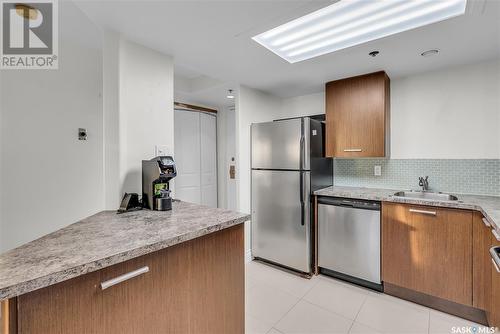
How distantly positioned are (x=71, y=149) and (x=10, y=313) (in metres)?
1.78

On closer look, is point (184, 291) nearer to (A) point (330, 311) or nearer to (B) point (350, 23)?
(A) point (330, 311)

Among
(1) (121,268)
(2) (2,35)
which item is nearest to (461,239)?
(1) (121,268)

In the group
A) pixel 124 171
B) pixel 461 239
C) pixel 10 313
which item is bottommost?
pixel 461 239

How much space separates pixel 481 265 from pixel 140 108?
284cm

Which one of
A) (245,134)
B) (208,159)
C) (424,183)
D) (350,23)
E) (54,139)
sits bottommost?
(424,183)

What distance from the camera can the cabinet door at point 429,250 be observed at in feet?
5.90

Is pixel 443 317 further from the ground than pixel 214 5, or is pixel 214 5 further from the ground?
pixel 214 5

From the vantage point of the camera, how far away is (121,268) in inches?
34.5

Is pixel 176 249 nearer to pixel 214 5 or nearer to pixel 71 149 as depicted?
pixel 214 5

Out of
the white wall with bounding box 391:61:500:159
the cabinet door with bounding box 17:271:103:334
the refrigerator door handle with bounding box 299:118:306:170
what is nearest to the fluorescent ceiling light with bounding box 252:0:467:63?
the refrigerator door handle with bounding box 299:118:306:170

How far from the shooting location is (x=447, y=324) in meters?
1.78

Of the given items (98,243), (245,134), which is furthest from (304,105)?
(98,243)

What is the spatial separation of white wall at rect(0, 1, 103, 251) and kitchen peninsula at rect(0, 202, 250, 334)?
2.83 feet

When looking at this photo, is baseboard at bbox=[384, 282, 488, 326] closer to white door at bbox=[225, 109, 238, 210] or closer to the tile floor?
the tile floor
